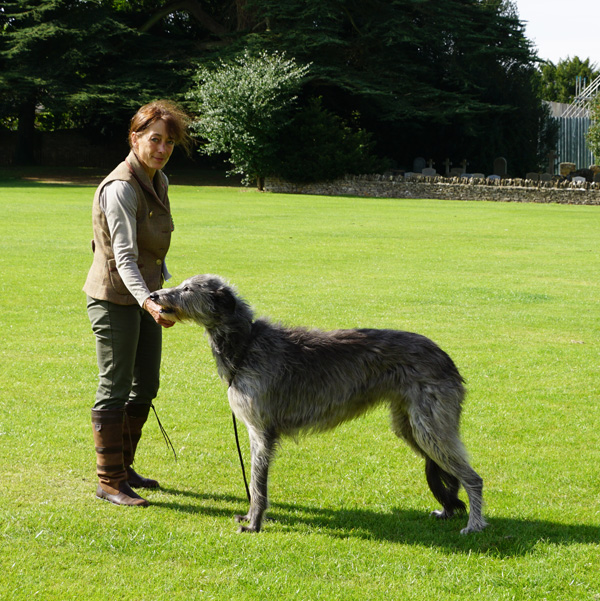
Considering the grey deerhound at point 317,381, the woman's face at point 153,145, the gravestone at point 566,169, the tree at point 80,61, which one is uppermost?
the tree at point 80,61

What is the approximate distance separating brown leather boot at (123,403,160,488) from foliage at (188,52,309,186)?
126 ft

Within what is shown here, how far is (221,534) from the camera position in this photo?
492 cm

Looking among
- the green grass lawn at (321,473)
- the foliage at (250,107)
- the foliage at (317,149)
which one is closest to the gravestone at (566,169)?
the foliage at (317,149)

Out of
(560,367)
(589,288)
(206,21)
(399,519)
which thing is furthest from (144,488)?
(206,21)

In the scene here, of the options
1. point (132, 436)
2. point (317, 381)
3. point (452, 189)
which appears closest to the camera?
point (317, 381)

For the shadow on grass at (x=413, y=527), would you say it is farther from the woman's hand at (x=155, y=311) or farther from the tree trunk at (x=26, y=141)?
the tree trunk at (x=26, y=141)

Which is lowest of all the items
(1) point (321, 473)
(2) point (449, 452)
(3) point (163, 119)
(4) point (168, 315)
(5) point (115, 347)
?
(1) point (321, 473)

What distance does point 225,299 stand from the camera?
4914mm

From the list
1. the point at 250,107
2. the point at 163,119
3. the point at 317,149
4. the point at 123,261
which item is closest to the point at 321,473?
the point at 123,261

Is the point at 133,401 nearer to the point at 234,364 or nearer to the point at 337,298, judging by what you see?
the point at 234,364

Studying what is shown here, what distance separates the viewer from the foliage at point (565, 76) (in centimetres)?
10006

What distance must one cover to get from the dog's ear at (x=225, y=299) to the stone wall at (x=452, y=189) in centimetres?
3876

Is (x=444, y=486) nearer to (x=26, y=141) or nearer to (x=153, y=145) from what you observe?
(x=153, y=145)

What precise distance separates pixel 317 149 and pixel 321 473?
39641mm
